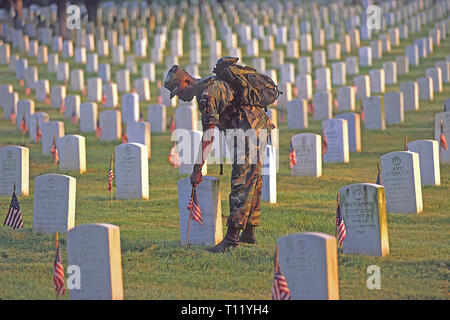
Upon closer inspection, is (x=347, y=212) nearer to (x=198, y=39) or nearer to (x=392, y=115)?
(x=392, y=115)

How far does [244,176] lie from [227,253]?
0.92 m

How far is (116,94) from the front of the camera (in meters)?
29.0

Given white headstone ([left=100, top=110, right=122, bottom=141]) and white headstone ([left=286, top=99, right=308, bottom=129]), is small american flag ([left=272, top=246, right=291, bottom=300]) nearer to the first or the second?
white headstone ([left=100, top=110, right=122, bottom=141])

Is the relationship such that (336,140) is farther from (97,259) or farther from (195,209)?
(97,259)

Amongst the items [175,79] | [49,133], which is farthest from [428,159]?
[49,133]

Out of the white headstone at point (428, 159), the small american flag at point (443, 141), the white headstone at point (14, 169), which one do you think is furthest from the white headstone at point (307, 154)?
the white headstone at point (14, 169)

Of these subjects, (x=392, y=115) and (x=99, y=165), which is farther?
(x=392, y=115)

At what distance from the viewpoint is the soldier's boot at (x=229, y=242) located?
11.8 meters

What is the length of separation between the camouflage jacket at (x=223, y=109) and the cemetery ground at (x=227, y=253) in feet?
4.82

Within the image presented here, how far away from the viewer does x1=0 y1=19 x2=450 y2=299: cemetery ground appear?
10.4 meters

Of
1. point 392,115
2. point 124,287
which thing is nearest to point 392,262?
point 124,287

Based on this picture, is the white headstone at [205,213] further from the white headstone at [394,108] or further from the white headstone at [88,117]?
the white headstone at [394,108]

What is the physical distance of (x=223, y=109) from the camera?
37.5 ft

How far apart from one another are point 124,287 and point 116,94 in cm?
1885
